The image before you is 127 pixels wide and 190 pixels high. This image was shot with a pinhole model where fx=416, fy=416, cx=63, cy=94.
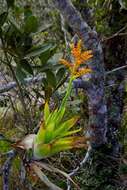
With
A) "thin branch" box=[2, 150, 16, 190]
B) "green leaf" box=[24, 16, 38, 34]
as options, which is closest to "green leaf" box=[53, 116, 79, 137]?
"thin branch" box=[2, 150, 16, 190]

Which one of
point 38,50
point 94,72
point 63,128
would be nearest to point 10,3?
point 38,50

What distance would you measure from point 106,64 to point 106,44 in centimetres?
15

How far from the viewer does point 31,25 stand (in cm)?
195

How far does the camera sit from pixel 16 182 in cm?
335

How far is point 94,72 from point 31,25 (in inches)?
32.1

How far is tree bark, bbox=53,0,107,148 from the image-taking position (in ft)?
7.86

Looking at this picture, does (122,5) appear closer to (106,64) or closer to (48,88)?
(106,64)

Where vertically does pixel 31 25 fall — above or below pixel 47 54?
above

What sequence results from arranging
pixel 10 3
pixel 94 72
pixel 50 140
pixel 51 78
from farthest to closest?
pixel 94 72, pixel 51 78, pixel 10 3, pixel 50 140

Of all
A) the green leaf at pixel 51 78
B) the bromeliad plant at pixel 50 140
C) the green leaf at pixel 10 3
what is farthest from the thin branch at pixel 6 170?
the green leaf at pixel 10 3

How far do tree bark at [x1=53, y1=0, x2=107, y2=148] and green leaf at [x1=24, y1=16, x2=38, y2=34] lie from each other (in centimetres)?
44

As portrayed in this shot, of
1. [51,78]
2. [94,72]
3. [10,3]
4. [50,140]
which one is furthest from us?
[94,72]

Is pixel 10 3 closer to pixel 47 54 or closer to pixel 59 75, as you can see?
pixel 47 54

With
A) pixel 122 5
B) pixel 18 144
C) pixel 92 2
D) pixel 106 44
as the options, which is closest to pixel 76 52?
pixel 18 144
